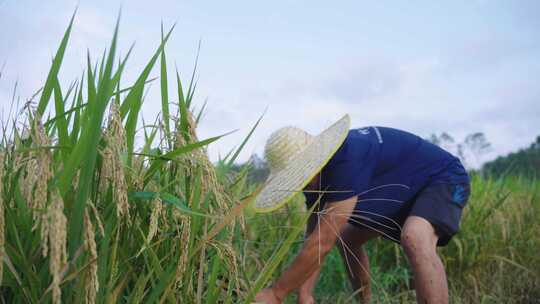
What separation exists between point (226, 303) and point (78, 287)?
1.13 ft

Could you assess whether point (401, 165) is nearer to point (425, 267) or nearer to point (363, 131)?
point (363, 131)

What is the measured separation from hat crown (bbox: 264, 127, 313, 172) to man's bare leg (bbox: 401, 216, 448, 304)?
0.61m

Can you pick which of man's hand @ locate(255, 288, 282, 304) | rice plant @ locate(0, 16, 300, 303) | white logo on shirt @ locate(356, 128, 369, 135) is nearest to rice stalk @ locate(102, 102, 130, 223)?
rice plant @ locate(0, 16, 300, 303)

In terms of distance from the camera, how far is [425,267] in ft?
7.33

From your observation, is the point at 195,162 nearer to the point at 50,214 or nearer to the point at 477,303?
the point at 50,214

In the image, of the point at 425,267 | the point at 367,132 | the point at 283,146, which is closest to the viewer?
the point at 425,267

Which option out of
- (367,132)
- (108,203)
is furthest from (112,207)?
(367,132)

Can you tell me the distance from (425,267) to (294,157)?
2.40 feet

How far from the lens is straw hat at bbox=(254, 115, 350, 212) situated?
2.09 meters

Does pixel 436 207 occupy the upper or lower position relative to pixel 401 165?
lower

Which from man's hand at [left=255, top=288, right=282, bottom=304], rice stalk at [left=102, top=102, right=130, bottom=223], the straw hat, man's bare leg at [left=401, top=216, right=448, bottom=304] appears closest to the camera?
rice stalk at [left=102, top=102, right=130, bottom=223]

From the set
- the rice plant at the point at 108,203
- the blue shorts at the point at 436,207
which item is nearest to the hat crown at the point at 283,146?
the blue shorts at the point at 436,207

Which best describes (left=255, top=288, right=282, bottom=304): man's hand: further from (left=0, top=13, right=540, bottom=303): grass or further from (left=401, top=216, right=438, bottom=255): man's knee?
(left=401, top=216, right=438, bottom=255): man's knee

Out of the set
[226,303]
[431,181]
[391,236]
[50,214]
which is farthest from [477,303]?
[50,214]
